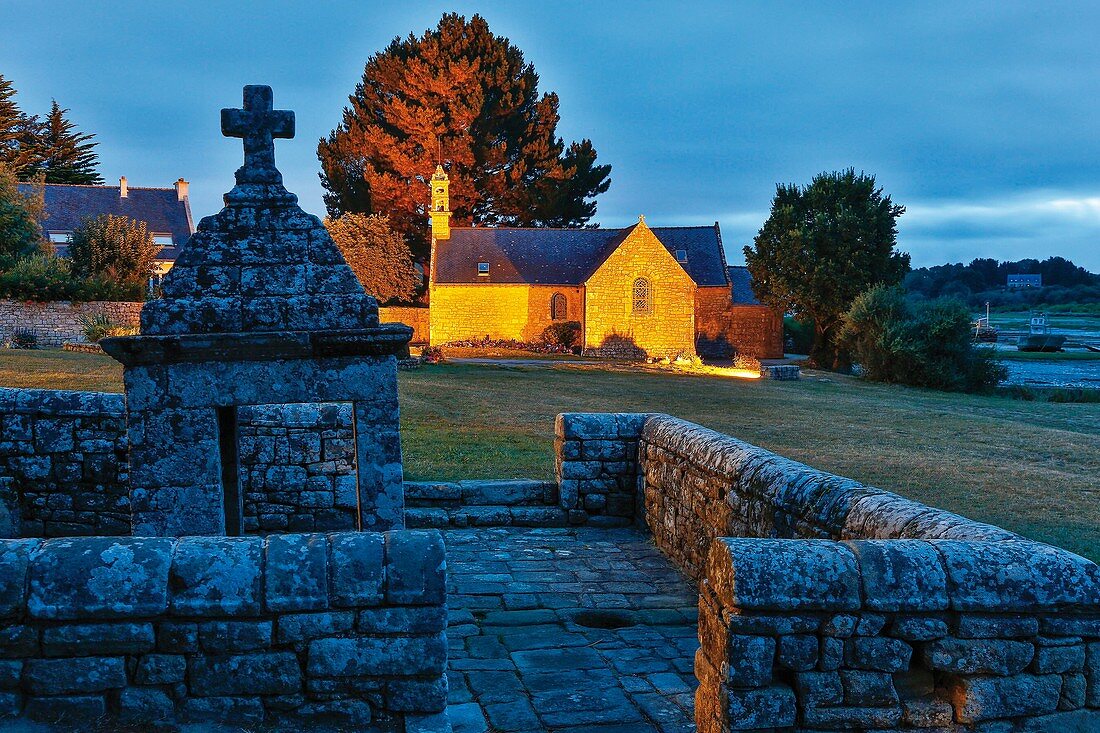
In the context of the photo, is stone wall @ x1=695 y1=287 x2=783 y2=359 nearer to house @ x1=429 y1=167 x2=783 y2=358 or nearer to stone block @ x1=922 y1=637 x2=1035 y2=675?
house @ x1=429 y1=167 x2=783 y2=358

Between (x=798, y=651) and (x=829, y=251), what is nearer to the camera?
(x=798, y=651)

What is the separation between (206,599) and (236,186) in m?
2.99

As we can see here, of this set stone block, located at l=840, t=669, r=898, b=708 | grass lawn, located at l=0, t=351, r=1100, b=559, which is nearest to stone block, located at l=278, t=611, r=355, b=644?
stone block, located at l=840, t=669, r=898, b=708

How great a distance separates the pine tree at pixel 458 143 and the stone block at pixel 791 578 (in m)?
48.5

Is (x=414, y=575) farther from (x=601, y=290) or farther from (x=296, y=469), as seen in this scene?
(x=601, y=290)

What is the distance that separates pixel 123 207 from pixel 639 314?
93.0 ft

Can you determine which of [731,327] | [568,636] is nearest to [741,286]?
[731,327]

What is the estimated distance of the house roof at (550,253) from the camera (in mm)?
43406

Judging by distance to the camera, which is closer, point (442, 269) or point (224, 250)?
point (224, 250)

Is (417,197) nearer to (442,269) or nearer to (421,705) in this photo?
(442,269)

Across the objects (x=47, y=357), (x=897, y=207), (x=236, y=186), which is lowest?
(x=47, y=357)

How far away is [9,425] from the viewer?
7.37m

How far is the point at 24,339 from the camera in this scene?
87.0 ft

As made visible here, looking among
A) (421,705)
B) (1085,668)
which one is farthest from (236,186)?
(1085,668)
